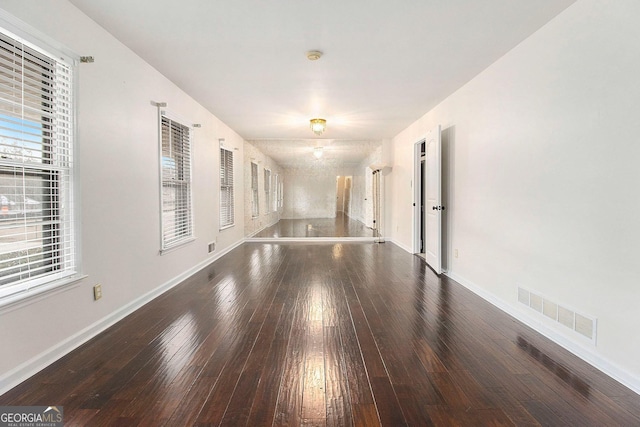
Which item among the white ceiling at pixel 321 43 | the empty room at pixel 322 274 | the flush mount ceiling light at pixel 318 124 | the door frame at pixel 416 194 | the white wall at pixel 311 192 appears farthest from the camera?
the white wall at pixel 311 192

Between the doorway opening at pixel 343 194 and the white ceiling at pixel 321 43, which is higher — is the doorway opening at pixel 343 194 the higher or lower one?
the lower one

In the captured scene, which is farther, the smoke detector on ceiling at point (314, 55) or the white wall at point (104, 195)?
the smoke detector on ceiling at point (314, 55)

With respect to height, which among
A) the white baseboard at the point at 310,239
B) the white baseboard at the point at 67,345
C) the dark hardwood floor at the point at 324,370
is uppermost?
the white baseboard at the point at 310,239

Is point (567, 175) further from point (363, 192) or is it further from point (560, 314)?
point (363, 192)

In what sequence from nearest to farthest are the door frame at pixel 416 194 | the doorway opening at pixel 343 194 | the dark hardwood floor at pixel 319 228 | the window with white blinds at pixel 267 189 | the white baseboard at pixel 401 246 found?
the door frame at pixel 416 194, the white baseboard at pixel 401 246, the dark hardwood floor at pixel 319 228, the doorway opening at pixel 343 194, the window with white blinds at pixel 267 189

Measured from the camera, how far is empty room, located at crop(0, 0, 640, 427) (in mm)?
1775

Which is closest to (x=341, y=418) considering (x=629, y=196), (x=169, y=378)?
(x=169, y=378)

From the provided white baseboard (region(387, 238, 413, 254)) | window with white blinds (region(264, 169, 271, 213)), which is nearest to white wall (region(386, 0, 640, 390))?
white baseboard (region(387, 238, 413, 254))

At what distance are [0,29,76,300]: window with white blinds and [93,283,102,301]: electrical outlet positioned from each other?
27 centimetres

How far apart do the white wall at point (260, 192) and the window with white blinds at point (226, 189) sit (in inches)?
35.2

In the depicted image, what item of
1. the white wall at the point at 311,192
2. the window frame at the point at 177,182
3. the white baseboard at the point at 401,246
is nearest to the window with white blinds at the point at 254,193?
the white wall at the point at 311,192

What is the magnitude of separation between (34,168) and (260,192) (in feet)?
20.0

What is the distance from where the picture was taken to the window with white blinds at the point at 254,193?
7551 millimetres

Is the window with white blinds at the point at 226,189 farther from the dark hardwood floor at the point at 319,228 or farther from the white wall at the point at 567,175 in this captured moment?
the white wall at the point at 567,175
